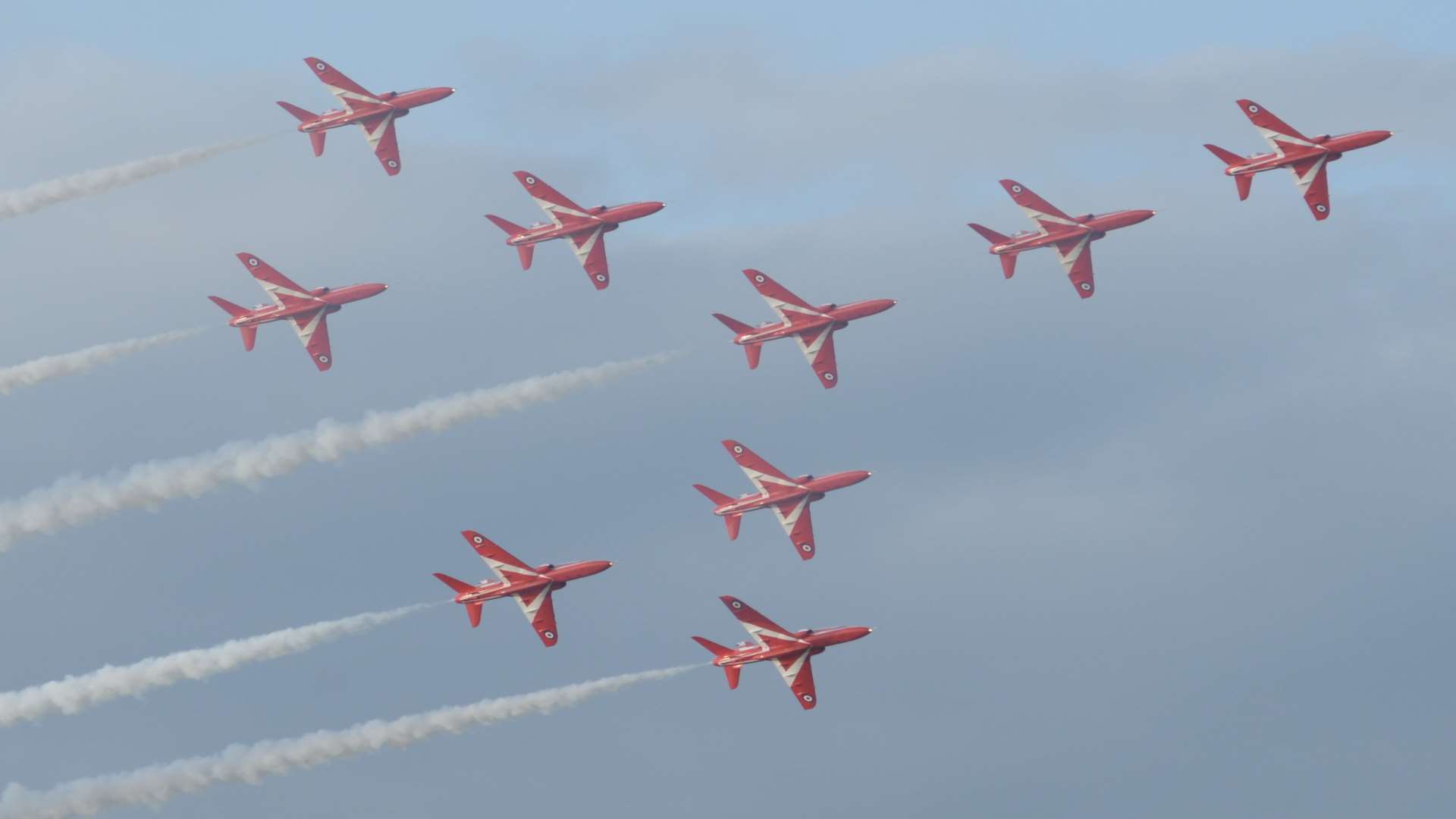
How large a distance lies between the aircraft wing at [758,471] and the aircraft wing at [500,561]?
1302 cm

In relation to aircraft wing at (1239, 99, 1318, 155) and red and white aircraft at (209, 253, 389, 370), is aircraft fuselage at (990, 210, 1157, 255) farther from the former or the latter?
red and white aircraft at (209, 253, 389, 370)

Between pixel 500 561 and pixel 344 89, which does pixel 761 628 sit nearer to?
pixel 500 561

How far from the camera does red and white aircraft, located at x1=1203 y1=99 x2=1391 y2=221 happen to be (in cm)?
15825

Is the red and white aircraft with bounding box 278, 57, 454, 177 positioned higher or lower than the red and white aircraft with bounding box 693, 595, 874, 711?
higher

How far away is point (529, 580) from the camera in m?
161

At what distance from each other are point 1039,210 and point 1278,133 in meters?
13.4

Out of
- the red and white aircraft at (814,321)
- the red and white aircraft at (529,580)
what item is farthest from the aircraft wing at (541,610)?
the red and white aircraft at (814,321)

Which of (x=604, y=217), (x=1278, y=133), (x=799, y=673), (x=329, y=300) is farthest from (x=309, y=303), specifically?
(x=1278, y=133)

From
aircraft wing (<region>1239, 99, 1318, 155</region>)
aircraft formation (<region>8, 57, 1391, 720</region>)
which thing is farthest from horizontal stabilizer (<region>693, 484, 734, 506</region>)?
aircraft wing (<region>1239, 99, 1318, 155</region>)

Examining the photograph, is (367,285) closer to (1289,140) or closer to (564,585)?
(564,585)

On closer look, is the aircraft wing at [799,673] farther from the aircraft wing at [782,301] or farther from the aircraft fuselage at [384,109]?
the aircraft fuselage at [384,109]

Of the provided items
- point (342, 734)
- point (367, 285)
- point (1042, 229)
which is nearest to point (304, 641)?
point (342, 734)

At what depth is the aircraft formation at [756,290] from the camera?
159500 millimetres

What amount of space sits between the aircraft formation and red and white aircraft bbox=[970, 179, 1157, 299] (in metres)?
0.05
